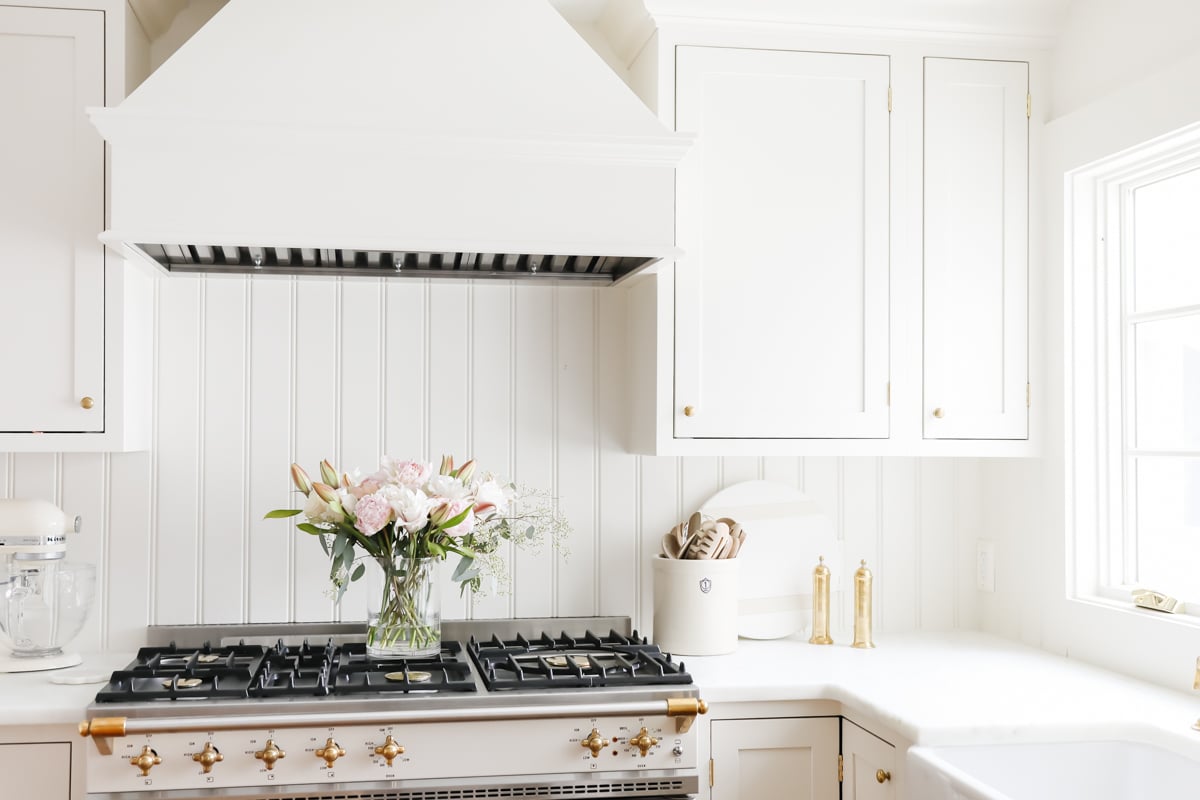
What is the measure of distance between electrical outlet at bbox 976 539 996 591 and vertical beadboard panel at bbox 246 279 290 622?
1.74m

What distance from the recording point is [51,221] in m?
2.32

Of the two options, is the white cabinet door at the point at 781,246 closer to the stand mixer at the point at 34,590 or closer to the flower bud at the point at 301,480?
the flower bud at the point at 301,480

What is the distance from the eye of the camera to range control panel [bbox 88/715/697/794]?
201 centimetres

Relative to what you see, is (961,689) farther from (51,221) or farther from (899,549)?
(51,221)

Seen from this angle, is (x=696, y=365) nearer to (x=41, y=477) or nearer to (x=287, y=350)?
(x=287, y=350)

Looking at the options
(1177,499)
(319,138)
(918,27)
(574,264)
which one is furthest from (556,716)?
(918,27)

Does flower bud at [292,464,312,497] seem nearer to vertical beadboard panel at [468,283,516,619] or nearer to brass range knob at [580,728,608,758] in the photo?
vertical beadboard panel at [468,283,516,619]

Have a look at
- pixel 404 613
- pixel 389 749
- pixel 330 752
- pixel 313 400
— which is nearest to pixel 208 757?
pixel 330 752

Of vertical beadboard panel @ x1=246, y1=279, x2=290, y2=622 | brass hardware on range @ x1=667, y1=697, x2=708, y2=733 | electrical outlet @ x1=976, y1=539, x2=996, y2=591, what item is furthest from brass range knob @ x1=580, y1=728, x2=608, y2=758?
electrical outlet @ x1=976, y1=539, x2=996, y2=591

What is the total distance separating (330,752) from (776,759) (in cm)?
89

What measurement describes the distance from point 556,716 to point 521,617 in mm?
680

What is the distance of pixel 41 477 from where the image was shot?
2590 millimetres

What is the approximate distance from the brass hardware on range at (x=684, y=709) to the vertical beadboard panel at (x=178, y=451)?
4.00ft

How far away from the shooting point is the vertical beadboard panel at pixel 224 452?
266 cm
